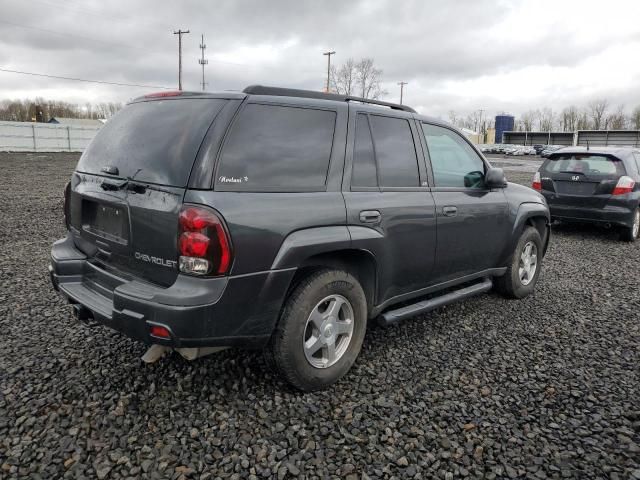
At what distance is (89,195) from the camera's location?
315 cm

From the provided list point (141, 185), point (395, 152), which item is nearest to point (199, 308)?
point (141, 185)

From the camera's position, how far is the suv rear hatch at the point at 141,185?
8.64 ft

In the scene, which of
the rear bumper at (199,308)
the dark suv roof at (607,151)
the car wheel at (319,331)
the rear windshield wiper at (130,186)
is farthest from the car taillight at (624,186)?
the rear windshield wiper at (130,186)

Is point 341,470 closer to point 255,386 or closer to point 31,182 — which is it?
point 255,386

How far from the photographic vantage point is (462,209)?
3994 millimetres

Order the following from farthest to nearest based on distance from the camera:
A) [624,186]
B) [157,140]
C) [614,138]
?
1. [614,138]
2. [624,186]
3. [157,140]

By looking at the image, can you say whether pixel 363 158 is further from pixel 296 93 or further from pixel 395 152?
pixel 296 93

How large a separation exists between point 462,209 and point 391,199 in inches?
35.3

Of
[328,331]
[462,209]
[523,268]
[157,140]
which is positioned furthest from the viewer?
[523,268]

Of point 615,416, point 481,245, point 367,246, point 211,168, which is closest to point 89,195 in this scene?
point 211,168

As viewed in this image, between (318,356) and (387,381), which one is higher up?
(318,356)

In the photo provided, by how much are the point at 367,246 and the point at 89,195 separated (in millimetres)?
1861

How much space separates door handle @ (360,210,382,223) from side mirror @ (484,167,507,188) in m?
1.51

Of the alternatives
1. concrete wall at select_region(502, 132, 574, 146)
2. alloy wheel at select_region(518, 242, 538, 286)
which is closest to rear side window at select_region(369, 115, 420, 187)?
alloy wheel at select_region(518, 242, 538, 286)
